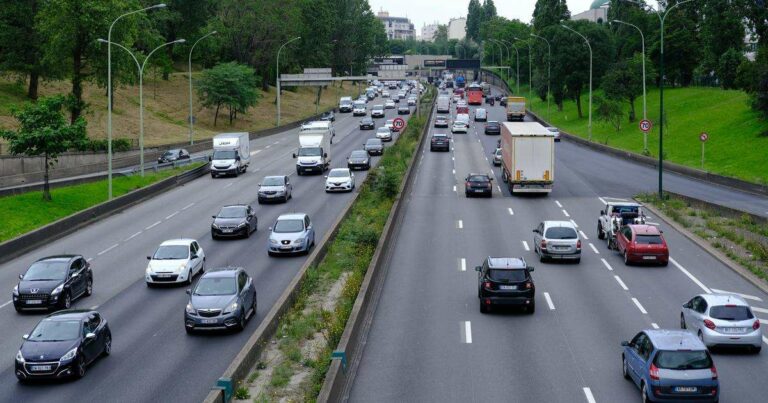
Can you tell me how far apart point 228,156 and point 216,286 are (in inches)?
1414

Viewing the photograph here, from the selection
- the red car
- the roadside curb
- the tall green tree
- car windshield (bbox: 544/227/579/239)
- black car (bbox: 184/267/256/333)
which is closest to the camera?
black car (bbox: 184/267/256/333)

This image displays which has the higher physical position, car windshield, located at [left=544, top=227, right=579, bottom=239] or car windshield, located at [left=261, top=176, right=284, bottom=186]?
car windshield, located at [left=261, top=176, right=284, bottom=186]

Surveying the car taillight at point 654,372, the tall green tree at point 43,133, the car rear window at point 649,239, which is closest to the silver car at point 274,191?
the tall green tree at point 43,133

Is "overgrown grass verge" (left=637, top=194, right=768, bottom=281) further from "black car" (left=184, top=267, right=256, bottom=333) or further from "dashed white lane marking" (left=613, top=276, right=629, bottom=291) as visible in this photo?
"black car" (left=184, top=267, right=256, bottom=333)

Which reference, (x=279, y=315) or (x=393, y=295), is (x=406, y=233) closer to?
(x=393, y=295)

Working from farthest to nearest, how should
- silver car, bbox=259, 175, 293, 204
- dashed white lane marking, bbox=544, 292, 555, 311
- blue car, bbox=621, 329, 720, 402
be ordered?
silver car, bbox=259, 175, 293, 204 → dashed white lane marking, bbox=544, 292, 555, 311 → blue car, bbox=621, 329, 720, 402

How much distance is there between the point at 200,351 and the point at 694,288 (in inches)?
641

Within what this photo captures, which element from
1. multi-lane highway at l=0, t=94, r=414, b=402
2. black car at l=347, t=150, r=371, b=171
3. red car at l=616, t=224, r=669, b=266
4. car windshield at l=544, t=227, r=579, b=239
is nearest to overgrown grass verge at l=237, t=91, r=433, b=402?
multi-lane highway at l=0, t=94, r=414, b=402

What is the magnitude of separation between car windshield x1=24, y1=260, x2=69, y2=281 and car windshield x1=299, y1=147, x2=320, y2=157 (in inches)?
1296

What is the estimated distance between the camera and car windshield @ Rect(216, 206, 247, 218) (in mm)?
38906

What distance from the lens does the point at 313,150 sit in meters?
60.4

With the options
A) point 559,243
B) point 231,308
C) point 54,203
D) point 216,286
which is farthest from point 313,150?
point 231,308

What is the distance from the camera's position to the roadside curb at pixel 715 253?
29.8 m

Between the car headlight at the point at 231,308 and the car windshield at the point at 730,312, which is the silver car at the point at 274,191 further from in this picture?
the car windshield at the point at 730,312
